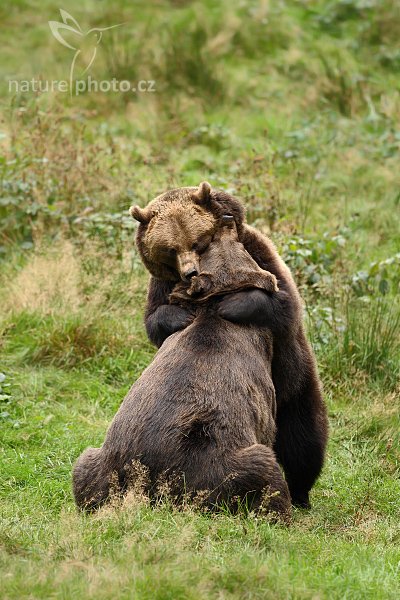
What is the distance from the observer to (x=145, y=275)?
10.6m

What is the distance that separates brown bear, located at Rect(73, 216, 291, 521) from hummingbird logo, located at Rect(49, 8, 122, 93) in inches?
396

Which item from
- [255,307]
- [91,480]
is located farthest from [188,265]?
[91,480]

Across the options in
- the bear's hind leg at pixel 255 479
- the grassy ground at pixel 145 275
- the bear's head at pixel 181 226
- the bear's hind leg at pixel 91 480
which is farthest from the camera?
the bear's head at pixel 181 226

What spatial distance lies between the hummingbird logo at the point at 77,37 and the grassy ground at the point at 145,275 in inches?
7.1

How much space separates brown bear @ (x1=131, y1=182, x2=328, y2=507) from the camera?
6699 millimetres

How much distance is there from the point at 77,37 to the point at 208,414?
12.4 meters

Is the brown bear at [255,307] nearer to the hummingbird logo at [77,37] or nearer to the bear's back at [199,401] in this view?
the bear's back at [199,401]

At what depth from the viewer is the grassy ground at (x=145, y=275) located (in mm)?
5578

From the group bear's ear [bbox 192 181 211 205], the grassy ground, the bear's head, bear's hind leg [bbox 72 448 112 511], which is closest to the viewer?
the grassy ground

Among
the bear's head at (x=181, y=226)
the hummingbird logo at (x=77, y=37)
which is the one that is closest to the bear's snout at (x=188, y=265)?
the bear's head at (x=181, y=226)

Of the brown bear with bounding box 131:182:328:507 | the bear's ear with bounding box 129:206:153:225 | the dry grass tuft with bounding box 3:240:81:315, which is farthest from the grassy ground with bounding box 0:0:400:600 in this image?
the bear's ear with bounding box 129:206:153:225

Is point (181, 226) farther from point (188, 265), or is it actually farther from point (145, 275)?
point (145, 275)

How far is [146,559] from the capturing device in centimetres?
527

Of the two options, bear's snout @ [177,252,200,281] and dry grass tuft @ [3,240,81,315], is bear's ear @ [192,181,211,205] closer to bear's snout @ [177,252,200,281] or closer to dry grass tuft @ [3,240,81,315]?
bear's snout @ [177,252,200,281]
